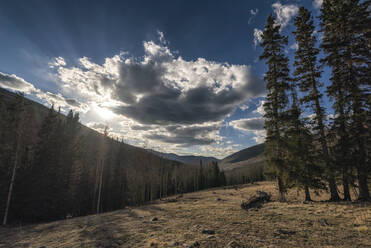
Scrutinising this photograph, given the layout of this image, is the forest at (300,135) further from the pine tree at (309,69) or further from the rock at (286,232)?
the rock at (286,232)

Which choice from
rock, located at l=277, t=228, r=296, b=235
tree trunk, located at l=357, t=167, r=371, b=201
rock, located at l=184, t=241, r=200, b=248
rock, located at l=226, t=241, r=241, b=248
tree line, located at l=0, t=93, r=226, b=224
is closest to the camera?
rock, located at l=226, t=241, r=241, b=248

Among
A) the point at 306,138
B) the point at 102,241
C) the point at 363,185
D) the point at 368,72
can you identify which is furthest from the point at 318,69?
the point at 102,241

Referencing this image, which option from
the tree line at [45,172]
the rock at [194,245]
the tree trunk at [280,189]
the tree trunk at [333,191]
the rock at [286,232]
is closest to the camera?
the rock at [194,245]

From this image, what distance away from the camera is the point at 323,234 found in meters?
7.38

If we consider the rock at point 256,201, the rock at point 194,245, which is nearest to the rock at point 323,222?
the rock at point 256,201

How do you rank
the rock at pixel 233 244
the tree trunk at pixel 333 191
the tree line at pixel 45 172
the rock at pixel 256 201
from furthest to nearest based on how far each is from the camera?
the tree line at pixel 45 172 → the tree trunk at pixel 333 191 → the rock at pixel 256 201 → the rock at pixel 233 244

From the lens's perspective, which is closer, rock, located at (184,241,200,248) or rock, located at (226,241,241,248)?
rock, located at (226,241,241,248)

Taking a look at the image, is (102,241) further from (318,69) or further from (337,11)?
(337,11)

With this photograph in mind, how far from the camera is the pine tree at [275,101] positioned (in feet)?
54.8

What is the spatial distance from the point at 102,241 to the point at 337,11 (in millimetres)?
28418

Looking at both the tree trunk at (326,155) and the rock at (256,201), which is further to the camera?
the tree trunk at (326,155)

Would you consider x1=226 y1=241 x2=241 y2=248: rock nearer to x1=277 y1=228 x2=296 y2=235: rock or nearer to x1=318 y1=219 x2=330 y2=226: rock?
x1=277 y1=228 x2=296 y2=235: rock

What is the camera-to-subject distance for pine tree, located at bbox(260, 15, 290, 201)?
16.7 metres

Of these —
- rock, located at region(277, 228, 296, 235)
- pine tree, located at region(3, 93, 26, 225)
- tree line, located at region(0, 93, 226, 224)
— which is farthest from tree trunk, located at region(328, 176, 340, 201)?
pine tree, located at region(3, 93, 26, 225)
